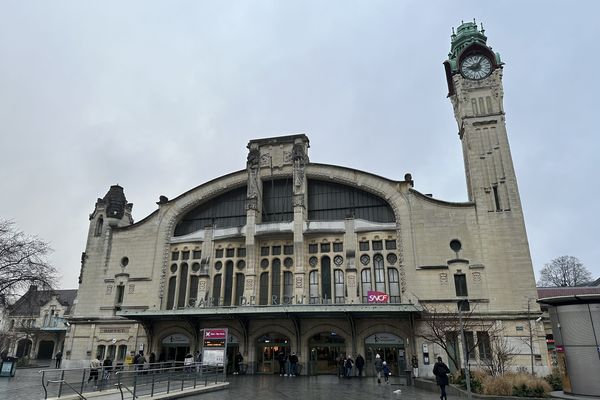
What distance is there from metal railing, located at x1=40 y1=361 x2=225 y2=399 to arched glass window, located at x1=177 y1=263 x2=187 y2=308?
19.8m

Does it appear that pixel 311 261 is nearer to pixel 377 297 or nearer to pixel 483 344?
pixel 377 297

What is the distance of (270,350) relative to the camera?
3647 cm

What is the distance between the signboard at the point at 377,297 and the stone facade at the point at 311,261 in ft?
1.54

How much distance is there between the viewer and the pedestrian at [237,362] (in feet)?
112

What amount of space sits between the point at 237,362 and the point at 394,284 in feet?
49.4

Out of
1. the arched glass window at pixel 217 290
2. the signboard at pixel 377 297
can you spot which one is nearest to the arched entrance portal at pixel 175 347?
the arched glass window at pixel 217 290

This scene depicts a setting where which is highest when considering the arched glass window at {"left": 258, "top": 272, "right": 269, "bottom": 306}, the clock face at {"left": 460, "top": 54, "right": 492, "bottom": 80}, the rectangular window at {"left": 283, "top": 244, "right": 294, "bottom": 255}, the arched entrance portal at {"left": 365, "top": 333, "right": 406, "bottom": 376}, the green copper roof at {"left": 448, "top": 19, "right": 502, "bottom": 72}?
the green copper roof at {"left": 448, "top": 19, "right": 502, "bottom": 72}

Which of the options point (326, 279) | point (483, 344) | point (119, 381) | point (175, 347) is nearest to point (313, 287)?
point (326, 279)

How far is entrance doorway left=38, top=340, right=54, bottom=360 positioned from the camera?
226 feet

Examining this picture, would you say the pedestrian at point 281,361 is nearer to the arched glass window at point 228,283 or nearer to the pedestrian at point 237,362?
the pedestrian at point 237,362

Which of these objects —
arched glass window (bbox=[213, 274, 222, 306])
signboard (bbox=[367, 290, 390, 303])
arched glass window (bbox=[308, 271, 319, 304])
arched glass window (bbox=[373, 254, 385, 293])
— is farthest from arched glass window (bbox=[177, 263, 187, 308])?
arched glass window (bbox=[373, 254, 385, 293])

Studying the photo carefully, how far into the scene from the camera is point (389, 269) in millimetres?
36875

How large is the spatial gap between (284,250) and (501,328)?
62.9ft

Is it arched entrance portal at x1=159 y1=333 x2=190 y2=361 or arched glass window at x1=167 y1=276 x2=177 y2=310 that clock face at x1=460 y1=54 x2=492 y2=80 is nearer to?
arched glass window at x1=167 y1=276 x2=177 y2=310
